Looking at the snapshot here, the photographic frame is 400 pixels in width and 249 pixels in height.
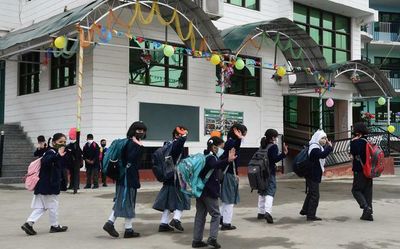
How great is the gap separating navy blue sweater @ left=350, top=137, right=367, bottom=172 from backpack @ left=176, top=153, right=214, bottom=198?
3.66m

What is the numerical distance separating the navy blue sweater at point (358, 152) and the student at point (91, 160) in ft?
26.5

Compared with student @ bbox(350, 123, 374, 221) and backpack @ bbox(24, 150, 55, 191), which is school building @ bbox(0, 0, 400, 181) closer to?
backpack @ bbox(24, 150, 55, 191)

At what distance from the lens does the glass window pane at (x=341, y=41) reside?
24.3 m

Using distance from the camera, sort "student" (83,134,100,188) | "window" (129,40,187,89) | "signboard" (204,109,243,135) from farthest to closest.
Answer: "signboard" (204,109,243,135)
"window" (129,40,187,89)
"student" (83,134,100,188)

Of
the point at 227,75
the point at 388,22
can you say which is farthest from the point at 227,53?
the point at 388,22

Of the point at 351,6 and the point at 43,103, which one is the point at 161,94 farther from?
the point at 351,6

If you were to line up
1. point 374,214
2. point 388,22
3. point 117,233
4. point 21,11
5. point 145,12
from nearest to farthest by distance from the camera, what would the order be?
point 117,233, point 374,214, point 145,12, point 21,11, point 388,22

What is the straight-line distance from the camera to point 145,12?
17.0 m

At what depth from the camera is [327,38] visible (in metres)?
23.9

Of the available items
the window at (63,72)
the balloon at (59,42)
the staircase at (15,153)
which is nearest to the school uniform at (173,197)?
the balloon at (59,42)

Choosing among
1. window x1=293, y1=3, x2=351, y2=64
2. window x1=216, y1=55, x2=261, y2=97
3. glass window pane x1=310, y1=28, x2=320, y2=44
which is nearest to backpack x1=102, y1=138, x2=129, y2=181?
window x1=216, y1=55, x2=261, y2=97

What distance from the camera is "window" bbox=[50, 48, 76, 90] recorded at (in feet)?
57.0

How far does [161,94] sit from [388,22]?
988 inches

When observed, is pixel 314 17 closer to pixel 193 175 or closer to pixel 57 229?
pixel 193 175
